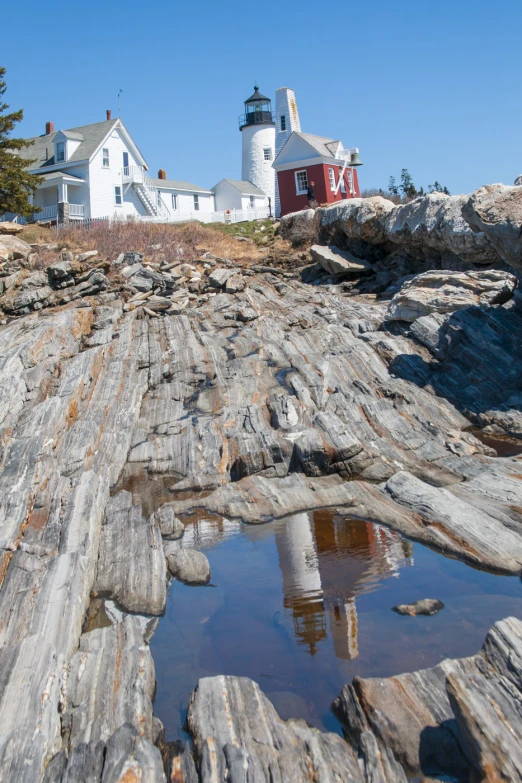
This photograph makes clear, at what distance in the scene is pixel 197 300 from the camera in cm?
2666

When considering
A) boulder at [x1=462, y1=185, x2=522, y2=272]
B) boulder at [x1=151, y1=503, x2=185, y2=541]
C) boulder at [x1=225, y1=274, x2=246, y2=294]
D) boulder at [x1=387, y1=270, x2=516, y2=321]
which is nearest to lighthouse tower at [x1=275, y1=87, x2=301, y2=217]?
boulder at [x1=225, y1=274, x2=246, y2=294]

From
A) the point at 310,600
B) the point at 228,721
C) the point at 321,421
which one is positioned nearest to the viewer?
the point at 228,721

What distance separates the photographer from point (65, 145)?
4584cm

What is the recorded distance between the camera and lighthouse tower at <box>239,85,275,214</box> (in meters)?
58.5

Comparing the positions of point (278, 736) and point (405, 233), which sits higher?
point (405, 233)

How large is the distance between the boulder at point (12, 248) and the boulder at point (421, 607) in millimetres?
25979

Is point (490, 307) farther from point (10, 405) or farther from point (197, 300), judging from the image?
point (10, 405)

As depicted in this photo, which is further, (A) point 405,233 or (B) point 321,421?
(A) point 405,233

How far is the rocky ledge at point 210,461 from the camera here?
6.06m

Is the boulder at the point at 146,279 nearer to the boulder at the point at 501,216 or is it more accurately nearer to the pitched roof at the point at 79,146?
the boulder at the point at 501,216

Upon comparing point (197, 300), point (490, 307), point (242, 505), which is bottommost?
point (242, 505)

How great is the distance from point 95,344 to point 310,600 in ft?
48.4

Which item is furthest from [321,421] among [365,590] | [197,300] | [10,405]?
[197,300]

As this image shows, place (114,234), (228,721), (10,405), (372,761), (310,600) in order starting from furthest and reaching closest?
(114,234) → (10,405) → (310,600) → (228,721) → (372,761)
